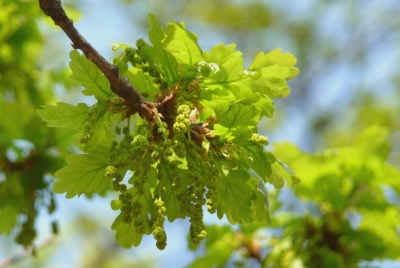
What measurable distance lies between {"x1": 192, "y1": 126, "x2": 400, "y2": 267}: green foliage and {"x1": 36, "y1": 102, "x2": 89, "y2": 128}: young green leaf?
1.12 meters

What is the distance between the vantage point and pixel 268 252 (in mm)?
2242

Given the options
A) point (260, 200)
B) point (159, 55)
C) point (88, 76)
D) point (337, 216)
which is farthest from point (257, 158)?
point (337, 216)

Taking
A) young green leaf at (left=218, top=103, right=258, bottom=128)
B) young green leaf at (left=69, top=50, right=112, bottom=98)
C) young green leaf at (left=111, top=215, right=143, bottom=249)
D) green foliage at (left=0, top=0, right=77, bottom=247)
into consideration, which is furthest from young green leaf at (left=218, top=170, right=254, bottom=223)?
green foliage at (left=0, top=0, right=77, bottom=247)

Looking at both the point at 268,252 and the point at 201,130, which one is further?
the point at 268,252

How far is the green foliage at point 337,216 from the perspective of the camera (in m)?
2.13

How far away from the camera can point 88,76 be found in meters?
1.19

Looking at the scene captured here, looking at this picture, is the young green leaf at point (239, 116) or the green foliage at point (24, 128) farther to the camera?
the green foliage at point (24, 128)

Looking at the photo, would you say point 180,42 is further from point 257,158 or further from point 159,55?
point 257,158

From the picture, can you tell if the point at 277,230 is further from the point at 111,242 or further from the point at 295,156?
the point at 111,242

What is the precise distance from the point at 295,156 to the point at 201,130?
1.00 meters

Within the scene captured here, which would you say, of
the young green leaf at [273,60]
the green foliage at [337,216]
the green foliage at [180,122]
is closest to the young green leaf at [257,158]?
the green foliage at [180,122]

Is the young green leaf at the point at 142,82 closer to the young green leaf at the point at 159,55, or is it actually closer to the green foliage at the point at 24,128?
the young green leaf at the point at 159,55

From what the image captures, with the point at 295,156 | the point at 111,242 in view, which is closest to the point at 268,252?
the point at 295,156

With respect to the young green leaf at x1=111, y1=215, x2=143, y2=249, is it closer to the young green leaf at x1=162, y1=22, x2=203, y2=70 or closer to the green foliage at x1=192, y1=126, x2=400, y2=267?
the young green leaf at x1=162, y1=22, x2=203, y2=70
